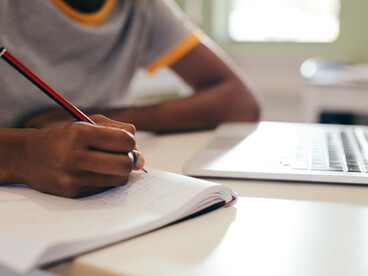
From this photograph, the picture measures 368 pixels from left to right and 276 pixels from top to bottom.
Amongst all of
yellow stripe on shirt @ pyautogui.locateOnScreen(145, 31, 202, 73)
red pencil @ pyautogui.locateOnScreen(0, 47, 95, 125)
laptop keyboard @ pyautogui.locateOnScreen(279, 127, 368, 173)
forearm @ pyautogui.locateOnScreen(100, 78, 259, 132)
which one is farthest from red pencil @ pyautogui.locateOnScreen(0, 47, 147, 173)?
yellow stripe on shirt @ pyautogui.locateOnScreen(145, 31, 202, 73)

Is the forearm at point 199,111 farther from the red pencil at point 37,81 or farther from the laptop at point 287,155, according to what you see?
the red pencil at point 37,81

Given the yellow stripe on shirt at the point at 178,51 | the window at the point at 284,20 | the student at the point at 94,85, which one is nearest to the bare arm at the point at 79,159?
the student at the point at 94,85

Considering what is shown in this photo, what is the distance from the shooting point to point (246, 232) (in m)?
0.45

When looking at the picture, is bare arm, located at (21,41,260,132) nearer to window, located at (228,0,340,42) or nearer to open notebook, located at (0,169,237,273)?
open notebook, located at (0,169,237,273)

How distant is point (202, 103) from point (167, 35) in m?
0.18

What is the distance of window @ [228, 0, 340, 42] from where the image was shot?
9.16ft

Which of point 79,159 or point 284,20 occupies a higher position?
point 284,20

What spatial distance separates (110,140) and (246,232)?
0.16 metres

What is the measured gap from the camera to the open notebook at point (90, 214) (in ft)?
1.22

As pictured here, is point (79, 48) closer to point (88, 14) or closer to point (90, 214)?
point (88, 14)

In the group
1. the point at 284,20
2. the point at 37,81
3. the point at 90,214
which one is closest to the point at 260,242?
the point at 90,214

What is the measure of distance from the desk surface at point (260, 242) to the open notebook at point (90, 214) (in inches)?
0.5

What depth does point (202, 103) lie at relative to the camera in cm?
109

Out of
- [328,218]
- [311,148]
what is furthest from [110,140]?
[311,148]
